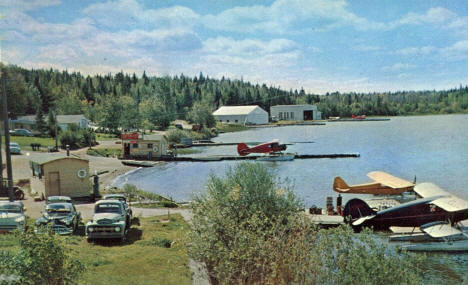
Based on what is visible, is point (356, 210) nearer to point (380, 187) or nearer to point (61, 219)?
point (380, 187)

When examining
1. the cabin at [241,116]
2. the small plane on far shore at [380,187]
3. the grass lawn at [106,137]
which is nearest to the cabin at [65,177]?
the small plane on far shore at [380,187]

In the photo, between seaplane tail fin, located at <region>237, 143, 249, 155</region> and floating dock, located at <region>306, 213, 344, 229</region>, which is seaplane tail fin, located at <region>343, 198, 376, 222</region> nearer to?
floating dock, located at <region>306, 213, 344, 229</region>

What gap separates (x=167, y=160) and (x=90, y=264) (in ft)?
164

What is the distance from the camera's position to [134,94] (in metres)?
148

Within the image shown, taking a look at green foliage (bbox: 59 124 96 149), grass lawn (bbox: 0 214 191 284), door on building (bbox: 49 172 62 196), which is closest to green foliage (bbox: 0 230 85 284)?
grass lawn (bbox: 0 214 191 284)

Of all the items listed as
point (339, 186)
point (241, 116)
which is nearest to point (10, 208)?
point (339, 186)

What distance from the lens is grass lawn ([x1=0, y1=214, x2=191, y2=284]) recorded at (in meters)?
13.1

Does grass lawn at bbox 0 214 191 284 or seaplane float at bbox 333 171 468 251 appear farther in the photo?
seaplane float at bbox 333 171 468 251

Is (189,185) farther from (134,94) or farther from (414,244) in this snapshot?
(134,94)

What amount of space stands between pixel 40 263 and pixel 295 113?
169802mm

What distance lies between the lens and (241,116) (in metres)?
156

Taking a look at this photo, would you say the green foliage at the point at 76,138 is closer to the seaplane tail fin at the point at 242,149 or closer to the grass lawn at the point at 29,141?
the grass lawn at the point at 29,141

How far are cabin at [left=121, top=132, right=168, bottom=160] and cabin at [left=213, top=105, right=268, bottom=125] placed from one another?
8940 centimetres

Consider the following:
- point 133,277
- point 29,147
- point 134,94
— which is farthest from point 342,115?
point 133,277
